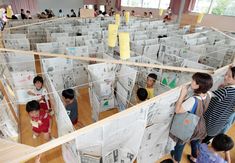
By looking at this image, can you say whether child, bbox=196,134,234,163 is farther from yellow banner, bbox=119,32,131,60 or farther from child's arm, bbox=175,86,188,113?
yellow banner, bbox=119,32,131,60

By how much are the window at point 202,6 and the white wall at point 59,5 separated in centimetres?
867

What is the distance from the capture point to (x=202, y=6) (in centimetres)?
785

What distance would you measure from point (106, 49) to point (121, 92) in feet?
4.85

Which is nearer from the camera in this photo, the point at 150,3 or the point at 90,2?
the point at 150,3

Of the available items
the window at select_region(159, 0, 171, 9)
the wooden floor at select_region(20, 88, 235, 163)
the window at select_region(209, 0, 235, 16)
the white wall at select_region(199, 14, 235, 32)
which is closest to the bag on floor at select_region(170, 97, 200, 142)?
the wooden floor at select_region(20, 88, 235, 163)

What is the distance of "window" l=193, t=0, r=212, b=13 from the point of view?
24.9 ft

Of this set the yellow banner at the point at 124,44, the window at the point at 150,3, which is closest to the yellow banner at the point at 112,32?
the yellow banner at the point at 124,44

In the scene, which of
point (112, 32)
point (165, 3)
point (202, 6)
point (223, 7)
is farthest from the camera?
point (165, 3)

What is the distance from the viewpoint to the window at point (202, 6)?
7586 millimetres

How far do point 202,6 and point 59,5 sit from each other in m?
9.61

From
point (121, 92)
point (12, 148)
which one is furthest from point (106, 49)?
point (12, 148)

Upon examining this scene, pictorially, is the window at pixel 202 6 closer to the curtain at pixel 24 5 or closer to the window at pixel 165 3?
the window at pixel 165 3

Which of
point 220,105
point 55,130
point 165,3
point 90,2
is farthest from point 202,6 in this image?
point 90,2

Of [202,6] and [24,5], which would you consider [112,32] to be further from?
[24,5]
